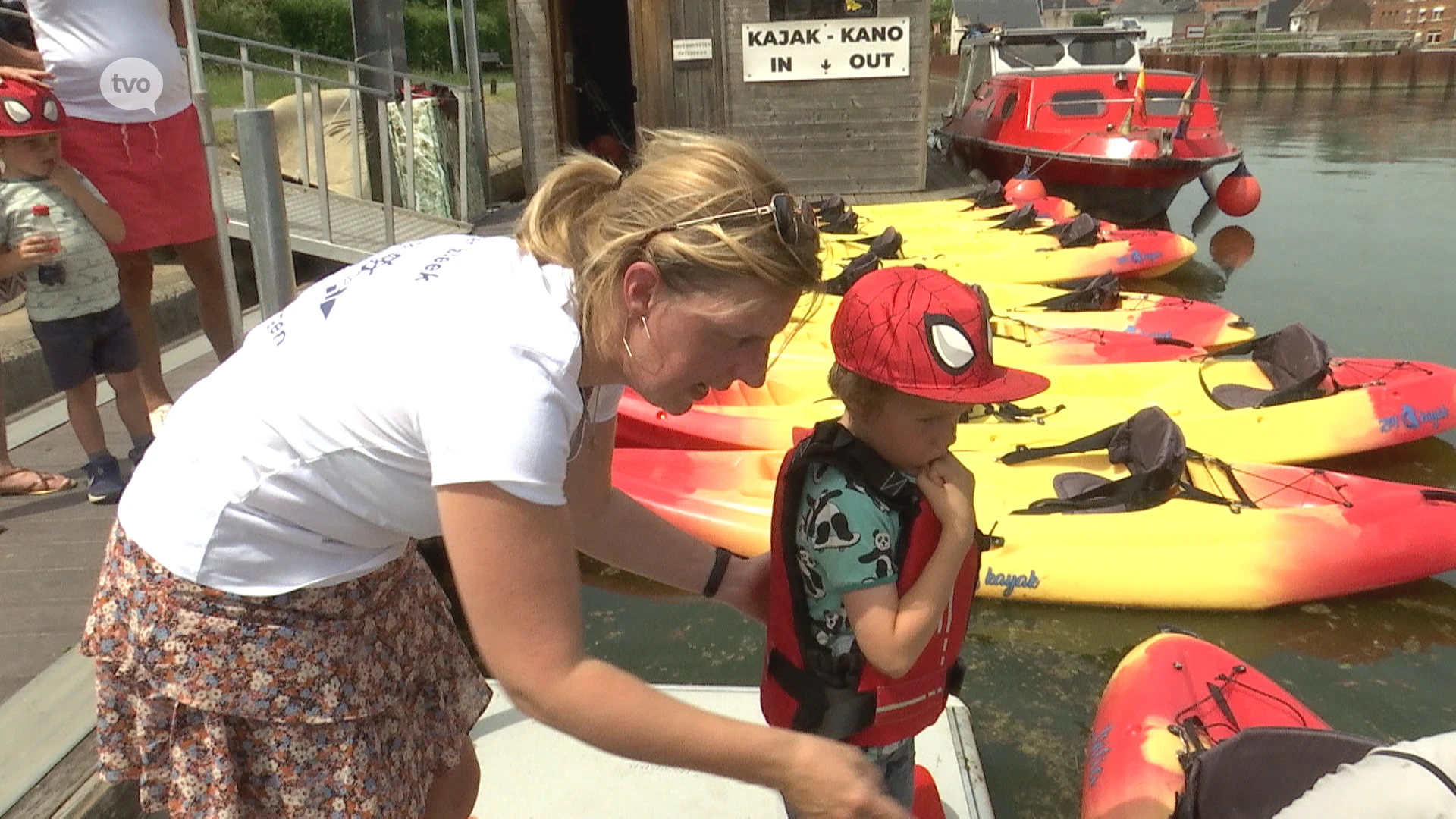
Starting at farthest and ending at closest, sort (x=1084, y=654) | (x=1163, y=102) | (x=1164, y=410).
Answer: (x=1163, y=102) < (x=1164, y=410) < (x=1084, y=654)

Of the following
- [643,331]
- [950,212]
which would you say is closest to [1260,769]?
[643,331]

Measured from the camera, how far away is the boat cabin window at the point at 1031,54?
43.3 feet

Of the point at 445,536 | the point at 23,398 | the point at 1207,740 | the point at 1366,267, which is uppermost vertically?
the point at 445,536

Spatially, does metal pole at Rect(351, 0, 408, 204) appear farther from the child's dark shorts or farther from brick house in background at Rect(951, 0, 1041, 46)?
brick house in background at Rect(951, 0, 1041, 46)

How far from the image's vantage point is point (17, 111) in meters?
2.81

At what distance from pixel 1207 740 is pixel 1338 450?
3.14 metres

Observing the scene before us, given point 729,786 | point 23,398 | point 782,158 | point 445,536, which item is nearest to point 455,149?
point 782,158

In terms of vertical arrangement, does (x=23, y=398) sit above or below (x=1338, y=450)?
above

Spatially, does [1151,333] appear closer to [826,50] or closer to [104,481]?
[826,50]

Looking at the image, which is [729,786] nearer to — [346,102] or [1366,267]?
[346,102]

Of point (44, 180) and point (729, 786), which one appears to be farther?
point (44, 180)

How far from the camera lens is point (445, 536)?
1045 millimetres

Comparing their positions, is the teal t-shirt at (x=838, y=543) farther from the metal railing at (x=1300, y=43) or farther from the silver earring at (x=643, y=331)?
the metal railing at (x=1300, y=43)

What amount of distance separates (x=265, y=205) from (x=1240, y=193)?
38.0 ft
